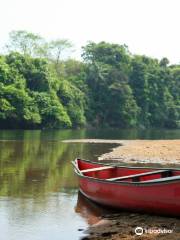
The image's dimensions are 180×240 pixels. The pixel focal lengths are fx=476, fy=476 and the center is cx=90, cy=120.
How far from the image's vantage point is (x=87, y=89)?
99875mm

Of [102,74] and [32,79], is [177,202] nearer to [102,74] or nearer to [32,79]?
[32,79]

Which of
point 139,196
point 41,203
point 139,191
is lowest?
point 41,203

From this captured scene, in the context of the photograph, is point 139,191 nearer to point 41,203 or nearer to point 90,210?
point 90,210

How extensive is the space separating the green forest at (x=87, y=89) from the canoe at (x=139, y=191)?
5386cm

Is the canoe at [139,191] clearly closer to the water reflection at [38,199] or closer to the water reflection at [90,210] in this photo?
the water reflection at [90,210]

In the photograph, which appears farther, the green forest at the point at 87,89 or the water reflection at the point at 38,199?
the green forest at the point at 87,89

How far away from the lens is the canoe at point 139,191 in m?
13.2

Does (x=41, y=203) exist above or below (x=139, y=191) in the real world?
below

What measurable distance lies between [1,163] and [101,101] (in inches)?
2988

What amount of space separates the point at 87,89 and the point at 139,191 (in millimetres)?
86294

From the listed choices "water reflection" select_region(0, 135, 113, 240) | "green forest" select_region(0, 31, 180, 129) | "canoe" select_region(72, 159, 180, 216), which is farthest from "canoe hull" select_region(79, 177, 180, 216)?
"green forest" select_region(0, 31, 180, 129)

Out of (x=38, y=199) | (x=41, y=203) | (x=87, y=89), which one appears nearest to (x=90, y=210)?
(x=41, y=203)

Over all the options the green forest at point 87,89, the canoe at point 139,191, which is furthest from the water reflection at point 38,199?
the green forest at point 87,89

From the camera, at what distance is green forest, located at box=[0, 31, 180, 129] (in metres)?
75.6
